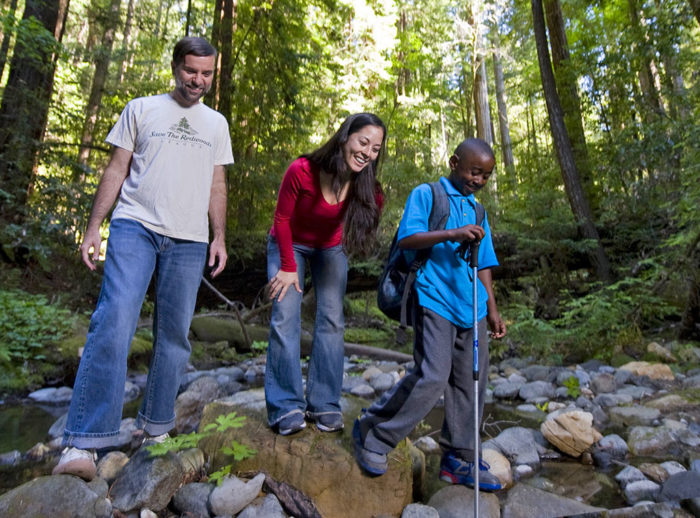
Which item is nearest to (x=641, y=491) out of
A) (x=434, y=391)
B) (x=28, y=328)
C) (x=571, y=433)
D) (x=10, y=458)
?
(x=571, y=433)

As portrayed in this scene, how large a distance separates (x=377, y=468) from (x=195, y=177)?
175 centimetres

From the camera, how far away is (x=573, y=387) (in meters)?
5.33

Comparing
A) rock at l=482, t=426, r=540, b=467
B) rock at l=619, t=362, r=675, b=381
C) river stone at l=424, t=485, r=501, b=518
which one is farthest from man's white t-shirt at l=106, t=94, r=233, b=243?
rock at l=619, t=362, r=675, b=381

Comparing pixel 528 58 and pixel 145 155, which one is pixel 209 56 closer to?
pixel 145 155

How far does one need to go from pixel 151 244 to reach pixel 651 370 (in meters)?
5.71

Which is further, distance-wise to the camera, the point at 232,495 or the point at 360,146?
the point at 360,146

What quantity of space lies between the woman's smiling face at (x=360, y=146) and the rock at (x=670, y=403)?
3.86 meters

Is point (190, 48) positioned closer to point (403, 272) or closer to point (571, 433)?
point (403, 272)

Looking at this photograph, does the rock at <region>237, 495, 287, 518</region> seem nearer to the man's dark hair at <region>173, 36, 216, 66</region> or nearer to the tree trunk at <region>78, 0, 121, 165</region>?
the man's dark hair at <region>173, 36, 216, 66</region>

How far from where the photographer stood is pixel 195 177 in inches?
101

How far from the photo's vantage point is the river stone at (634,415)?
426 centimetres

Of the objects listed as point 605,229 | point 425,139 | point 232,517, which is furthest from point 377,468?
point 425,139

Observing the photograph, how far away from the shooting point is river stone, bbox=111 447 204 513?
2.25m

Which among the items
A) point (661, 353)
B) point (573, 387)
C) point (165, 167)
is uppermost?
point (165, 167)
